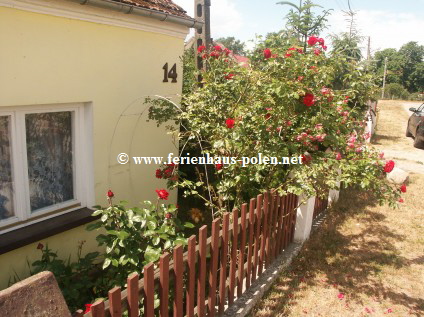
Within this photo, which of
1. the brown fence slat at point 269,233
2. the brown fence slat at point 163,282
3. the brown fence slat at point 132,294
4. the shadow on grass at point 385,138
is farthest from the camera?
the shadow on grass at point 385,138

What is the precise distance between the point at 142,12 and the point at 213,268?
2.80 meters

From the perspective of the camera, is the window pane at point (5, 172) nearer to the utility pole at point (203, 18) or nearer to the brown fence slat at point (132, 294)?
the brown fence slat at point (132, 294)

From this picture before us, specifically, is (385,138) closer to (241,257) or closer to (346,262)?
(346,262)

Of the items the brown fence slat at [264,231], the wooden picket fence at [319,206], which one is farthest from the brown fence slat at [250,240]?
the wooden picket fence at [319,206]

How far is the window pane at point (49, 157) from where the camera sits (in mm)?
3295

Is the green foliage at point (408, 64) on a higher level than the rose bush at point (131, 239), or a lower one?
higher

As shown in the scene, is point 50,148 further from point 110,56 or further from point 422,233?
point 422,233

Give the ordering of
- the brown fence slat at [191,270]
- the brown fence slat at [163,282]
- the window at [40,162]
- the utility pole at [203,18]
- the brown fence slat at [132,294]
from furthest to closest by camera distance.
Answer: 1. the utility pole at [203,18]
2. the window at [40,162]
3. the brown fence slat at [191,270]
4. the brown fence slat at [163,282]
5. the brown fence slat at [132,294]

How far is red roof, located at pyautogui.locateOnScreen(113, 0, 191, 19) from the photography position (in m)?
3.65

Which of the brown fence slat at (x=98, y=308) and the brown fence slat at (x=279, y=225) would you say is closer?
the brown fence slat at (x=98, y=308)

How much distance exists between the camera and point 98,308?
1.81 meters

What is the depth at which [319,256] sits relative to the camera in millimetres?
4512

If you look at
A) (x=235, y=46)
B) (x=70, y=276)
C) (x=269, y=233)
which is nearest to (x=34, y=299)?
(x=70, y=276)

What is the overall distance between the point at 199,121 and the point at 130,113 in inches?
39.0
